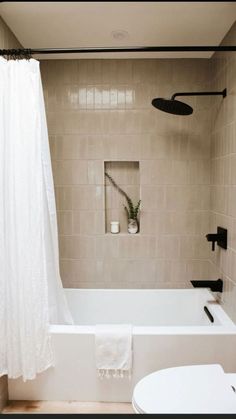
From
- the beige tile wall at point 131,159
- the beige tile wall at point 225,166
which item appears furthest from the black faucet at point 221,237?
the beige tile wall at point 131,159

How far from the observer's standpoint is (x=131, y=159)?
2893 mm

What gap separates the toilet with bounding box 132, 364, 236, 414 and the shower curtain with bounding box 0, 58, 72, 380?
2.78 ft

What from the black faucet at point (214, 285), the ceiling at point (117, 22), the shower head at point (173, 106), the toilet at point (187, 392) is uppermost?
the ceiling at point (117, 22)

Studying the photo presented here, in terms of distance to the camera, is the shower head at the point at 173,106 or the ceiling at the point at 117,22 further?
the shower head at the point at 173,106

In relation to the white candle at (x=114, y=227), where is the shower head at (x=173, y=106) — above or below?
above

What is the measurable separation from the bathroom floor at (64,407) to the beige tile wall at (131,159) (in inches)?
43.3

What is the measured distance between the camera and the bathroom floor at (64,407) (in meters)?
2.00

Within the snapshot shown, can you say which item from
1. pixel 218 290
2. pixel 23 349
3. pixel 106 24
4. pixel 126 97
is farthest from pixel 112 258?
pixel 106 24

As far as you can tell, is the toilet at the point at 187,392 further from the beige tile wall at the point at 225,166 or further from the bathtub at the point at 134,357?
the beige tile wall at the point at 225,166

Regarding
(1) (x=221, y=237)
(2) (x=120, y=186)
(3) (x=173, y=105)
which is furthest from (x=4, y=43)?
(1) (x=221, y=237)

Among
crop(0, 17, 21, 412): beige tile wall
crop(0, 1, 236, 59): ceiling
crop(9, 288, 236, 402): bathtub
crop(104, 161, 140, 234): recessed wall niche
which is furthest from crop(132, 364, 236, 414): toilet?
crop(0, 1, 236, 59): ceiling

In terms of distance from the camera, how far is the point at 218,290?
2408 millimetres

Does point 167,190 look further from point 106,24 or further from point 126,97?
point 106,24

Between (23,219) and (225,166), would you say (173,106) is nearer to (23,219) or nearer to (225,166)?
(225,166)
